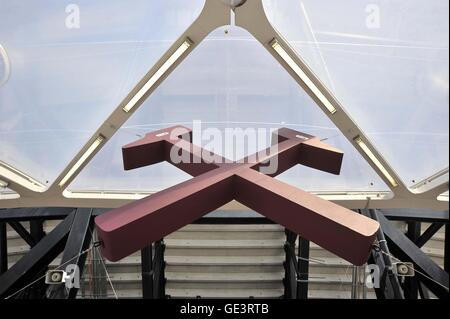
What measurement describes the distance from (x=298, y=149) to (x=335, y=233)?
178 cm

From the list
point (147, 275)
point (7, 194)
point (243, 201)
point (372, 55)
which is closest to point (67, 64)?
point (7, 194)

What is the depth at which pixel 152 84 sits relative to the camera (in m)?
5.12

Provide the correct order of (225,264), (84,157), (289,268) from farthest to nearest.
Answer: (225,264) < (289,268) < (84,157)

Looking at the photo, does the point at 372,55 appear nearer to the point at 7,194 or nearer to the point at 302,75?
the point at 302,75

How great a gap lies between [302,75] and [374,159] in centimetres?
161

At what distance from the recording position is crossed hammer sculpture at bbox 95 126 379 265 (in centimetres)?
357

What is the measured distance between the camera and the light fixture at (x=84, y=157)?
559cm

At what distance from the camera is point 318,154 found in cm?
509

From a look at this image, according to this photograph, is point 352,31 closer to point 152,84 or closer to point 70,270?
point 152,84

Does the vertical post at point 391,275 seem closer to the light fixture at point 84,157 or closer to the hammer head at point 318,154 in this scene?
the hammer head at point 318,154
